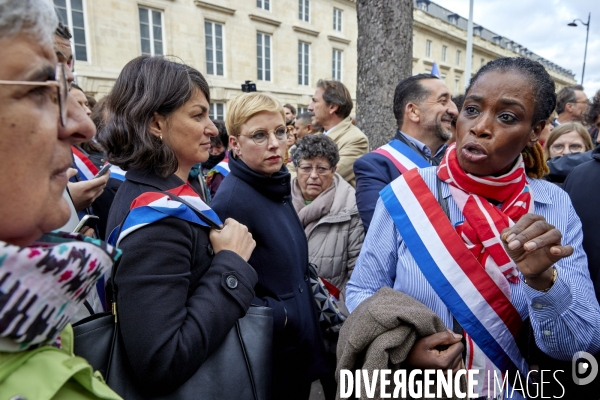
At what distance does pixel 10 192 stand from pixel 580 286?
1778mm

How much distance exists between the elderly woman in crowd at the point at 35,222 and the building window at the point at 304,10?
2176cm

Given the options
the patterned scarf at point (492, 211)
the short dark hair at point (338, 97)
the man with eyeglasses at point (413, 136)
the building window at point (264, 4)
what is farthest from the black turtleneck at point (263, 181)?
the building window at point (264, 4)

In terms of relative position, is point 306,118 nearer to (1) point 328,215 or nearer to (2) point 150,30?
(1) point 328,215

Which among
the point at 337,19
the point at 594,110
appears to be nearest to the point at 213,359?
the point at 594,110

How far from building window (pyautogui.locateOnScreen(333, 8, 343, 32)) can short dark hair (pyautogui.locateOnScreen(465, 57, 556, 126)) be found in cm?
2269

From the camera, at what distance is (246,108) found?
2260 mm

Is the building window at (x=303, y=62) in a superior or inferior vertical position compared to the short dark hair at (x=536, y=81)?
superior

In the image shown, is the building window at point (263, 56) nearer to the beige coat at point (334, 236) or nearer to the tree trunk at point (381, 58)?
the tree trunk at point (381, 58)

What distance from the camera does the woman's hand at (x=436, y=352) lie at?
1.33m

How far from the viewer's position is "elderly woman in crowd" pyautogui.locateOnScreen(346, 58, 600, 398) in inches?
54.7

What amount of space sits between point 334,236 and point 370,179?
549 millimetres

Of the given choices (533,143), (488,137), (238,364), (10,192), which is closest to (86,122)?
(10,192)

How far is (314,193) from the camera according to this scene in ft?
10.5

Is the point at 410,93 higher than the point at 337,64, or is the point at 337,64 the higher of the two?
the point at 337,64
